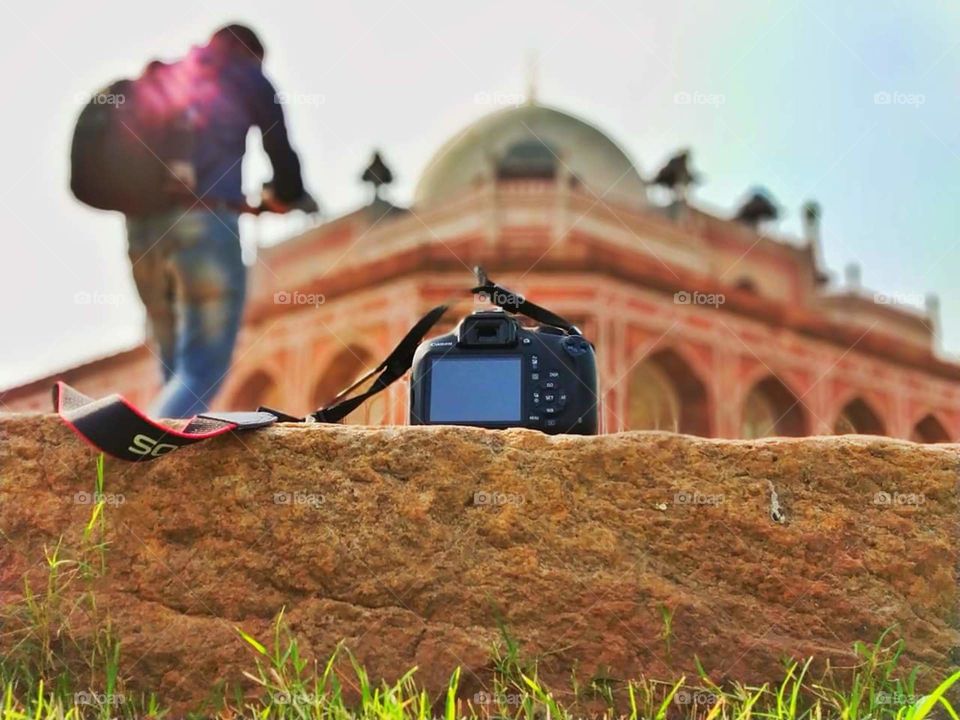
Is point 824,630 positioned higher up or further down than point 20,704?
higher up

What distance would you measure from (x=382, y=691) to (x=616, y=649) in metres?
0.46

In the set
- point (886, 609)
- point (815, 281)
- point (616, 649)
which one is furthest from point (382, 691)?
point (815, 281)

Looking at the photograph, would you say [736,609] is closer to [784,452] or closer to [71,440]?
[784,452]

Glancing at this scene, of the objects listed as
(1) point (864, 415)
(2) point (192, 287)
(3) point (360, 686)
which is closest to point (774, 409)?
(1) point (864, 415)

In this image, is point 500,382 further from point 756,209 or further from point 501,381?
point 756,209

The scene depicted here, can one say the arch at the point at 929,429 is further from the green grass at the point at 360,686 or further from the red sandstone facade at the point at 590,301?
the green grass at the point at 360,686

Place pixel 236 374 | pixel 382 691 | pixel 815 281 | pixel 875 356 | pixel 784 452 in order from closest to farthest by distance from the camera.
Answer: pixel 382 691, pixel 784 452, pixel 236 374, pixel 875 356, pixel 815 281

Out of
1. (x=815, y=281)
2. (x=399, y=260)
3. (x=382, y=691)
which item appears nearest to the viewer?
(x=382, y=691)

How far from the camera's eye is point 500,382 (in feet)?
8.17

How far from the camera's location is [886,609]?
2264mm

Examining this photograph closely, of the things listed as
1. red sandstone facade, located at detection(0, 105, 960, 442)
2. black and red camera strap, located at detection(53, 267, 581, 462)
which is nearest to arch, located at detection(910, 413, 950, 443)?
red sandstone facade, located at detection(0, 105, 960, 442)

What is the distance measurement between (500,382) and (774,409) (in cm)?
2336

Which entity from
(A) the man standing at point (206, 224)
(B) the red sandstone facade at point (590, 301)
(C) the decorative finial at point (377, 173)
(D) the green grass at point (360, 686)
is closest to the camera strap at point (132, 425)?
(D) the green grass at point (360, 686)

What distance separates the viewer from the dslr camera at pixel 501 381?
97.2 inches
